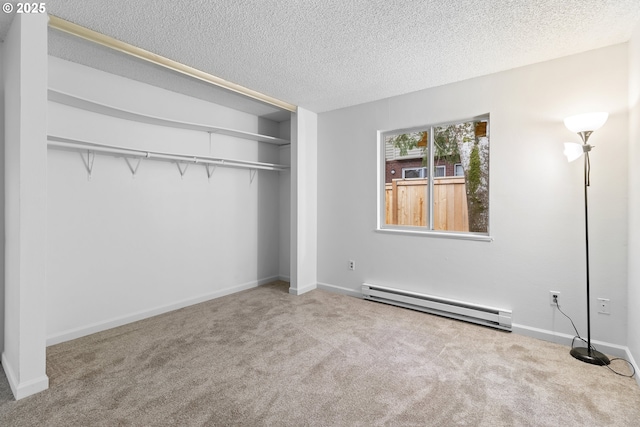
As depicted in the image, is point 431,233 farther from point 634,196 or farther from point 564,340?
point 634,196

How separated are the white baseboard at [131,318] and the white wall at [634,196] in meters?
3.72

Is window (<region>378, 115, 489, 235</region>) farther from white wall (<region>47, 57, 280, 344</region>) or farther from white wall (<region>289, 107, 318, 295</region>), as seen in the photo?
white wall (<region>47, 57, 280, 344</region>)

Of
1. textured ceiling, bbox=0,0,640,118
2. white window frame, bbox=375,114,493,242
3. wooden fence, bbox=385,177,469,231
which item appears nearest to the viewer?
textured ceiling, bbox=0,0,640,118

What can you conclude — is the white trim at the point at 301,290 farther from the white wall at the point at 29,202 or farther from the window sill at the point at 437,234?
the white wall at the point at 29,202

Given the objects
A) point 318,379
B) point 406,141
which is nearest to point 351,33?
point 406,141

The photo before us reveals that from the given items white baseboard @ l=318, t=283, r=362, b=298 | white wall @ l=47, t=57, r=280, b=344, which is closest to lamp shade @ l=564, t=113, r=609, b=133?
white baseboard @ l=318, t=283, r=362, b=298

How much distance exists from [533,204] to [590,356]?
1.21 m

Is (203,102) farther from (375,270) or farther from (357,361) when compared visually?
(357,361)

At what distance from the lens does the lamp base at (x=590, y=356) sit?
7.30 feet

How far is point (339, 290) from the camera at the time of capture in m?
3.95

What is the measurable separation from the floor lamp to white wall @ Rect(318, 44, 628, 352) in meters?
0.13

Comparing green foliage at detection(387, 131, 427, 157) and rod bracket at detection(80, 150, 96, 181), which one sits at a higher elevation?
green foliage at detection(387, 131, 427, 157)

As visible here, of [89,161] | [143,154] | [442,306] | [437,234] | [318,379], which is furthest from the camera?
[437,234]

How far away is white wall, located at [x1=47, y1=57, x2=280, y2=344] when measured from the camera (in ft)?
8.45
